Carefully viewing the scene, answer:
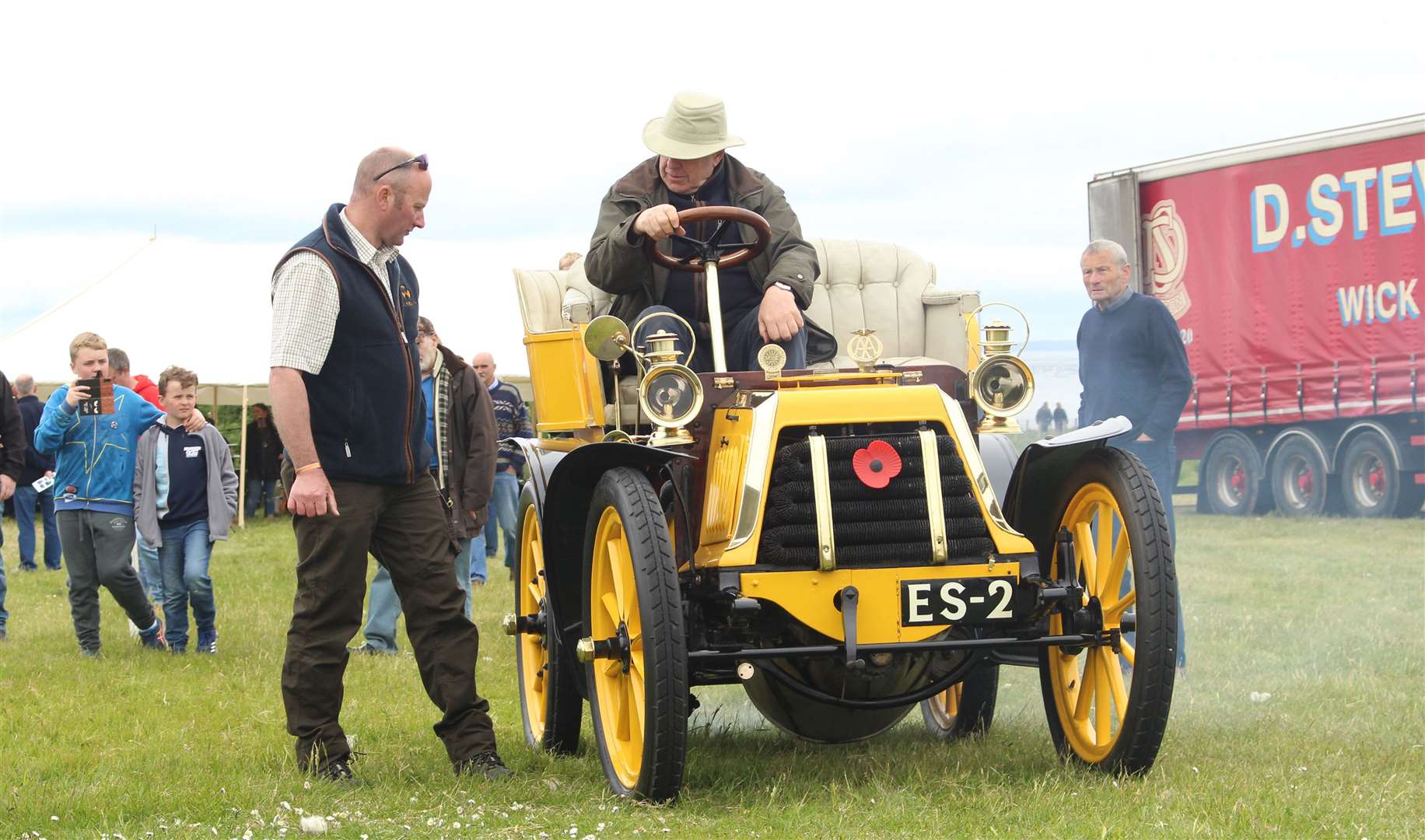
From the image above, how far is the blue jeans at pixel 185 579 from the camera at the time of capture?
9.35m

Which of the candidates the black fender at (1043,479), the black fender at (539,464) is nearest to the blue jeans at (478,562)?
the black fender at (539,464)

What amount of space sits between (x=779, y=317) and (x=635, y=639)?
4.64 feet

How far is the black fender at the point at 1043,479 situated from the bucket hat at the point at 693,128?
5.77 ft

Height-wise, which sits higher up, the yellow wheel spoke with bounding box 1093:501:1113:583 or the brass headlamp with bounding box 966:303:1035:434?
the brass headlamp with bounding box 966:303:1035:434

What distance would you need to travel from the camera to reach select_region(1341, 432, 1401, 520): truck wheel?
1611 centimetres

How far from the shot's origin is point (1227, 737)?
552 centimetres

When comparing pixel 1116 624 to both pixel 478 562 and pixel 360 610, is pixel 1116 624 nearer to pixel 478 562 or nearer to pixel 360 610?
pixel 360 610

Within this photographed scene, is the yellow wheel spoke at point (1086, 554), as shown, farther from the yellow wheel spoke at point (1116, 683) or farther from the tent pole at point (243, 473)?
the tent pole at point (243, 473)

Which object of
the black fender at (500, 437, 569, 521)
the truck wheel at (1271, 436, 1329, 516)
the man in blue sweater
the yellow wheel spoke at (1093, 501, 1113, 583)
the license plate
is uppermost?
the man in blue sweater

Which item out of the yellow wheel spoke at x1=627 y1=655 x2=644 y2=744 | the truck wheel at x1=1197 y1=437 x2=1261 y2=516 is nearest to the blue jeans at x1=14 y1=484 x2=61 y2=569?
the yellow wheel spoke at x1=627 y1=655 x2=644 y2=744

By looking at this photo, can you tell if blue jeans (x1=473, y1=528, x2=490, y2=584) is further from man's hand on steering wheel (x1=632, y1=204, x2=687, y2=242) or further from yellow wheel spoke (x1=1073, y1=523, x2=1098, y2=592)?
yellow wheel spoke (x1=1073, y1=523, x2=1098, y2=592)

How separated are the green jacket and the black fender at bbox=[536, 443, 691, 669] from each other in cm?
94

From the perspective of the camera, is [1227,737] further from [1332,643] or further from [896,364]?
[1332,643]

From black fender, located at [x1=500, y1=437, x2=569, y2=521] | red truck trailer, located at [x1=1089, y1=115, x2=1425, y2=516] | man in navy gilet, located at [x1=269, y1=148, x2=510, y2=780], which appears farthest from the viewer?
red truck trailer, located at [x1=1089, y1=115, x2=1425, y2=516]
